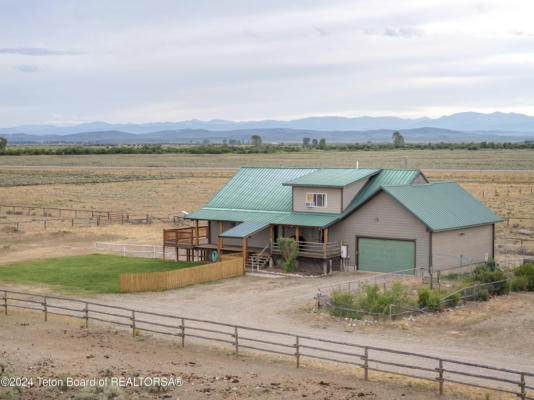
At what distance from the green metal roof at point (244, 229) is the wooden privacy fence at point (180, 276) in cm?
142

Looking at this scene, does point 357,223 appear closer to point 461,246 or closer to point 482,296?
point 461,246

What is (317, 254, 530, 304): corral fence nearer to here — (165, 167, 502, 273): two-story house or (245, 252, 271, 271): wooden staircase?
(165, 167, 502, 273): two-story house

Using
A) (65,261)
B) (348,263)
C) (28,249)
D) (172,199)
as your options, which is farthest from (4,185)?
(348,263)

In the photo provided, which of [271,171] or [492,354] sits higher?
[271,171]

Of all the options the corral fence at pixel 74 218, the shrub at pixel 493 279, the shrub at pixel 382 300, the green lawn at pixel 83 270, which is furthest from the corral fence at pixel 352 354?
the corral fence at pixel 74 218

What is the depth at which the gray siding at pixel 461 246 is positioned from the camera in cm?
3688

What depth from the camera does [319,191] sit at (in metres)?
41.0

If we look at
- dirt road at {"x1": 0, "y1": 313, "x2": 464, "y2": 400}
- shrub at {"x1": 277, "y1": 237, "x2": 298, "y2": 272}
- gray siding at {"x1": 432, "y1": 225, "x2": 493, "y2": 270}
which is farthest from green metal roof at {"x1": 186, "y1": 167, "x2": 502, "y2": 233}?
dirt road at {"x1": 0, "y1": 313, "x2": 464, "y2": 400}

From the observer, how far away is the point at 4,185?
102 meters

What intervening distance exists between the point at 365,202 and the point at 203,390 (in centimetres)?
2114

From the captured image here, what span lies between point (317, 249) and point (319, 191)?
3.54 m

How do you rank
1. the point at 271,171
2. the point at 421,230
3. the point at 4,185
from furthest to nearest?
the point at 4,185 → the point at 271,171 → the point at 421,230

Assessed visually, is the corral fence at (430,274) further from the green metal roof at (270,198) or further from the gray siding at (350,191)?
the gray siding at (350,191)

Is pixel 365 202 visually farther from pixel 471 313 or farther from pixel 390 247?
pixel 471 313
